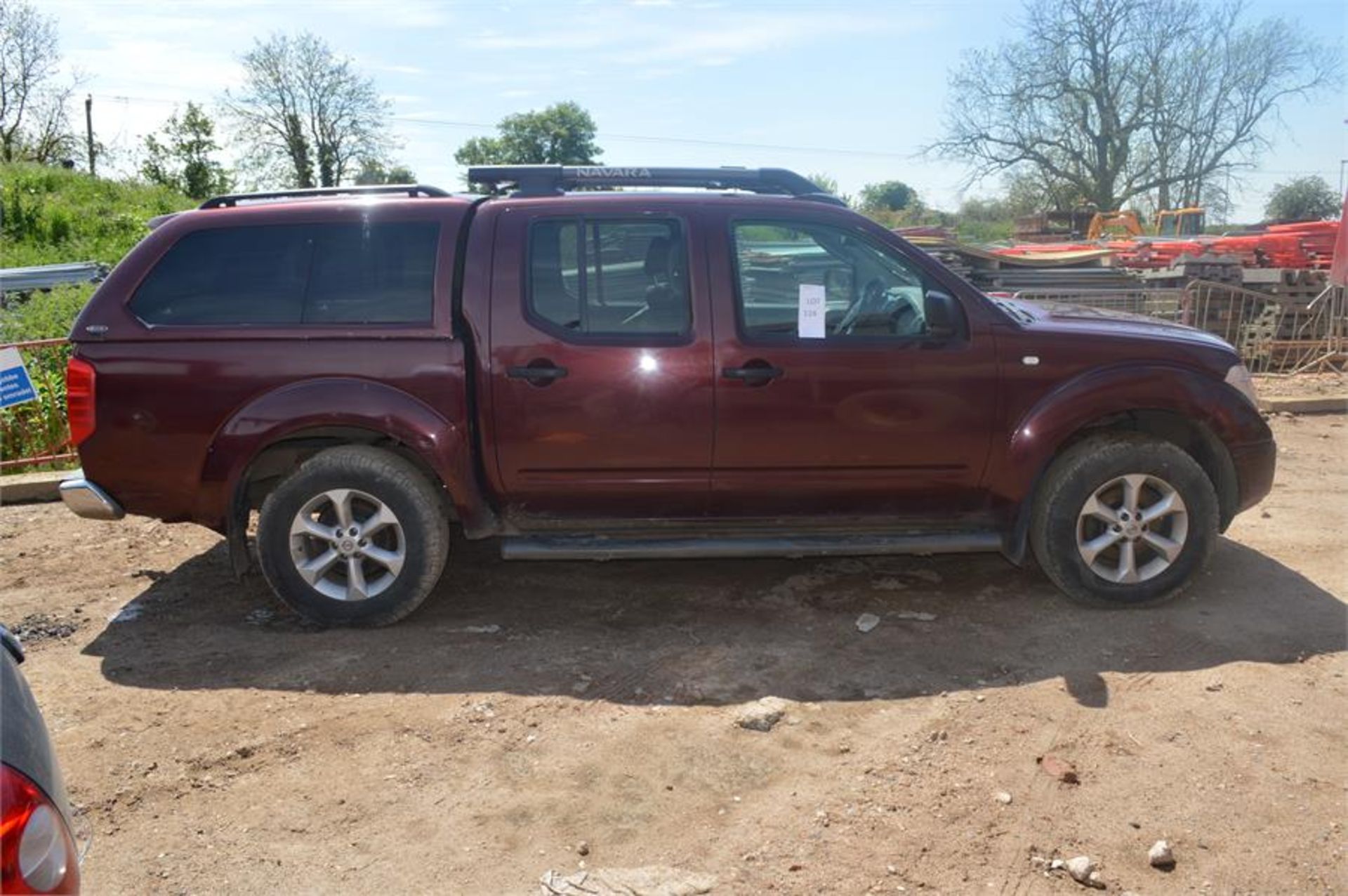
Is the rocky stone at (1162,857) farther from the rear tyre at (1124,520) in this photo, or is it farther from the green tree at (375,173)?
the green tree at (375,173)

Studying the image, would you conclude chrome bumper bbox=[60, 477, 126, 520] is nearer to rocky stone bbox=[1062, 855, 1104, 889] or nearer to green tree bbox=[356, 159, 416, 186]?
rocky stone bbox=[1062, 855, 1104, 889]

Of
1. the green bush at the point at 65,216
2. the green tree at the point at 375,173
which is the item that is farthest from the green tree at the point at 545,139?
the green bush at the point at 65,216

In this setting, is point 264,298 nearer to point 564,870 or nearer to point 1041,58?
point 564,870

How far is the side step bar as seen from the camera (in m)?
4.51

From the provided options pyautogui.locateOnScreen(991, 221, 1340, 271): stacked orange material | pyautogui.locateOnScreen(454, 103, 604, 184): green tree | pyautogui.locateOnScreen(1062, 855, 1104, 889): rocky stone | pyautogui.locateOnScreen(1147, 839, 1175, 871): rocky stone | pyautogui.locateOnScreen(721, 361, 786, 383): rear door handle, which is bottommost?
pyautogui.locateOnScreen(1062, 855, 1104, 889): rocky stone

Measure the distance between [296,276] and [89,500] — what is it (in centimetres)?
135

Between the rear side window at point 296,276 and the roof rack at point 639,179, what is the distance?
0.50 meters

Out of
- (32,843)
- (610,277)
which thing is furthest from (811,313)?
(32,843)

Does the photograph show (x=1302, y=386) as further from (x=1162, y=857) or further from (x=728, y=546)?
(x=1162, y=857)

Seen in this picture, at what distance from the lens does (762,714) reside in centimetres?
370

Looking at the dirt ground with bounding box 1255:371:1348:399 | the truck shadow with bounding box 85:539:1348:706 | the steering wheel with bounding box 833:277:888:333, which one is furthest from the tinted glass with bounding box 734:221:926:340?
the dirt ground with bounding box 1255:371:1348:399

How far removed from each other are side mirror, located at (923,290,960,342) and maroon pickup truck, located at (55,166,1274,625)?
11mm

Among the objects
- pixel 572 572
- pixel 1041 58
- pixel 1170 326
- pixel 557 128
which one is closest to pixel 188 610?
pixel 572 572

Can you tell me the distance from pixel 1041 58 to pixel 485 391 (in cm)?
4366
